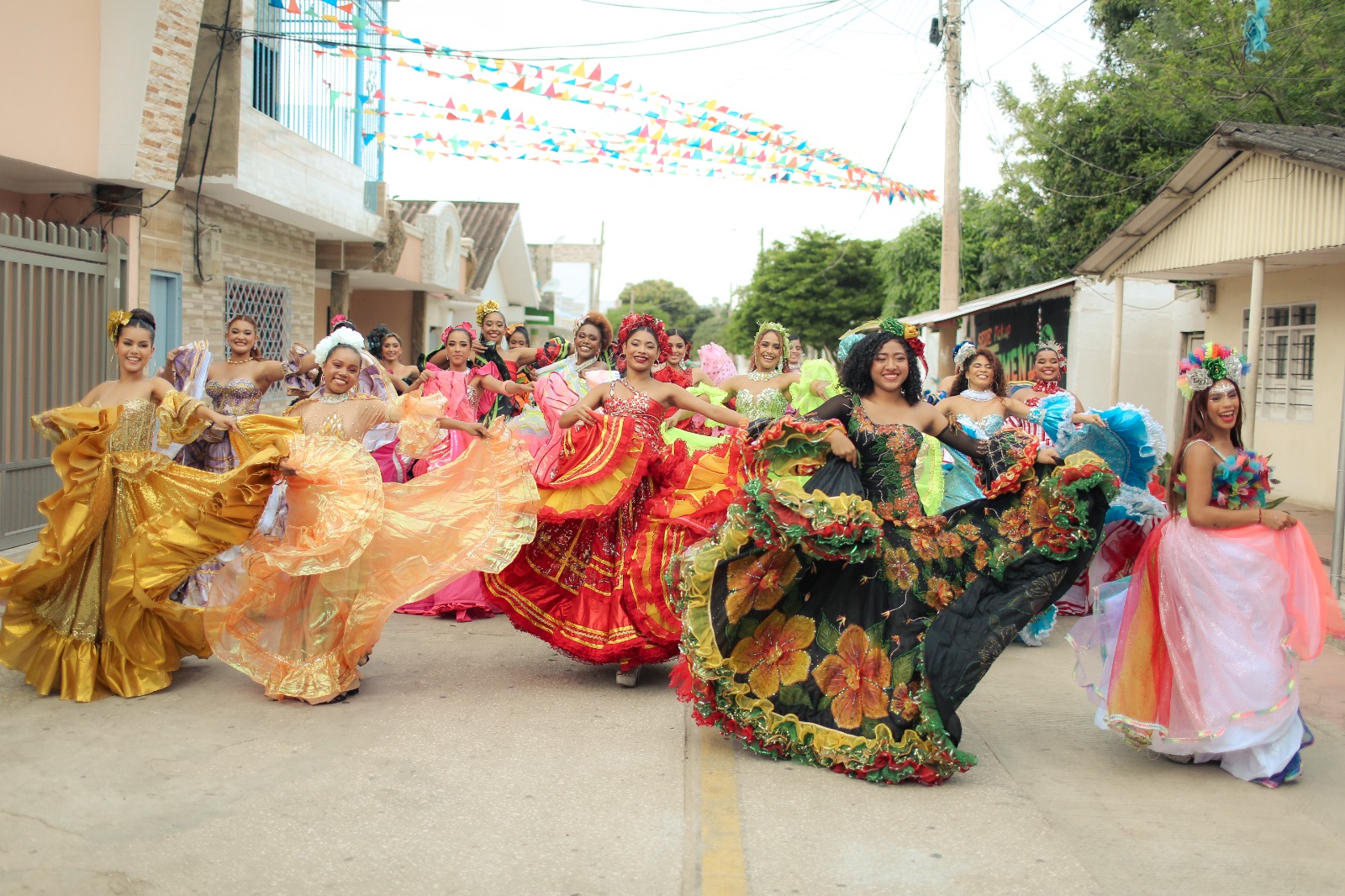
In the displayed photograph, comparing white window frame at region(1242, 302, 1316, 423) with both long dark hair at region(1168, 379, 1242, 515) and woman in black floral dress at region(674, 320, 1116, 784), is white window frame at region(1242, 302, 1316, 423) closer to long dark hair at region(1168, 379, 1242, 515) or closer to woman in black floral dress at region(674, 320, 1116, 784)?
long dark hair at region(1168, 379, 1242, 515)

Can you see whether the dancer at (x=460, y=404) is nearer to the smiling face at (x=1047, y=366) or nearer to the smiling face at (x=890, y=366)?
the smiling face at (x=890, y=366)

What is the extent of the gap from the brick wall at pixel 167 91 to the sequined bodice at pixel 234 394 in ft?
13.8

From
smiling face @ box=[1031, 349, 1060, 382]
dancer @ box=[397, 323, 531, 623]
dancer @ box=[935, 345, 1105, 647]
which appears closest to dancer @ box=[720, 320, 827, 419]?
dancer @ box=[935, 345, 1105, 647]

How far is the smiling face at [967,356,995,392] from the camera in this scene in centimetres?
879

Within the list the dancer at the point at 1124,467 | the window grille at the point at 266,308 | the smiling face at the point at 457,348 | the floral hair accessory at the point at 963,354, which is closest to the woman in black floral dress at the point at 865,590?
the dancer at the point at 1124,467

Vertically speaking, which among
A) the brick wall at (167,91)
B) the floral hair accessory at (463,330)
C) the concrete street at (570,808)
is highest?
the brick wall at (167,91)

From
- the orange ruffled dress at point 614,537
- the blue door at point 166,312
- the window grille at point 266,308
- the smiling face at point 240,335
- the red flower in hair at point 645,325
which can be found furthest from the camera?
the window grille at point 266,308

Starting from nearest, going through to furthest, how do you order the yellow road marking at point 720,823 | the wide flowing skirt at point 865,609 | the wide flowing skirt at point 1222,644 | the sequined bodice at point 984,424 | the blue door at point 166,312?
the yellow road marking at point 720,823
the wide flowing skirt at point 865,609
the wide flowing skirt at point 1222,644
the sequined bodice at point 984,424
the blue door at point 166,312

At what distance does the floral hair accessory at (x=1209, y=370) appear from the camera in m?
5.39

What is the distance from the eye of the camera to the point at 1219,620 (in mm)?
5000

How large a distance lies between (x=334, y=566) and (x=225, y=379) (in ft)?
9.53

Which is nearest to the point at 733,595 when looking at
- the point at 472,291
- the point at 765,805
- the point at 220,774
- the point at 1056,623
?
the point at 765,805

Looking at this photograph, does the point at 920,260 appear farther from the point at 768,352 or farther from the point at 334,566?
the point at 334,566

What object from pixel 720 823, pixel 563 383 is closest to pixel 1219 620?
pixel 720 823
